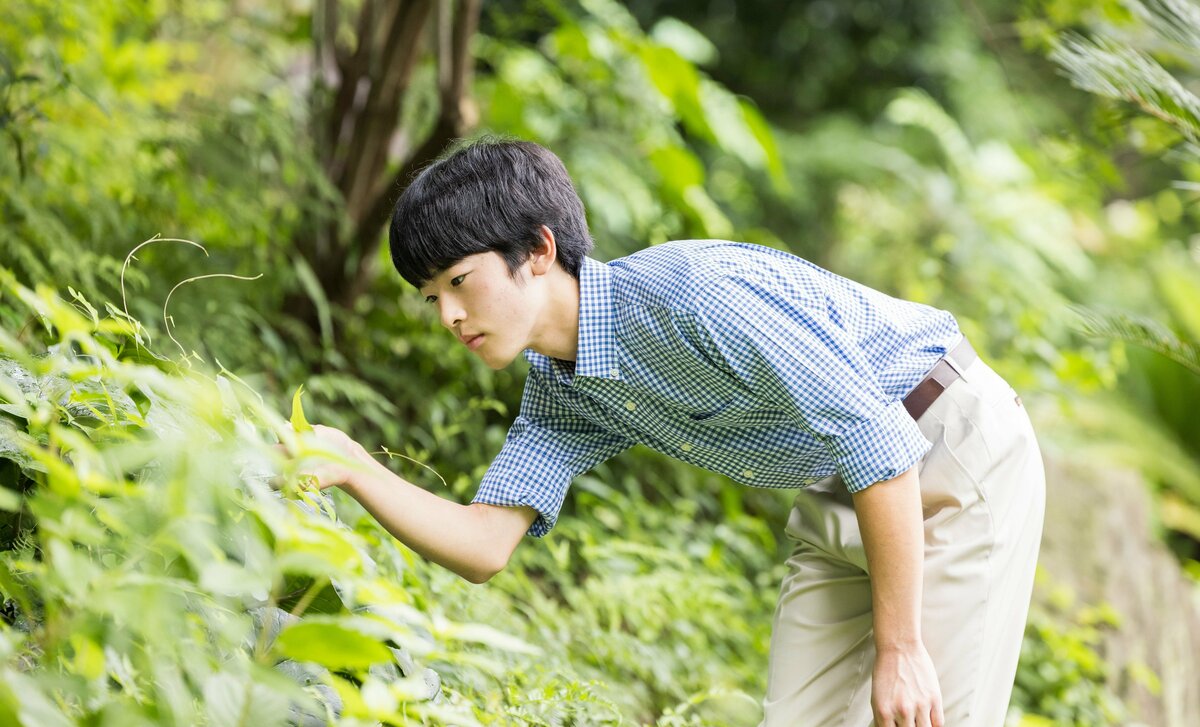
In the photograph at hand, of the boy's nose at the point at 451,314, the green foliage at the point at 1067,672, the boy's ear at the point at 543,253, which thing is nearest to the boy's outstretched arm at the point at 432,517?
the boy's nose at the point at 451,314

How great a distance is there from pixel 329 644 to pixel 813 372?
0.87 m

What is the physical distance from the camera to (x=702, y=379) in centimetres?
177

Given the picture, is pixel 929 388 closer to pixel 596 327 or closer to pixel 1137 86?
pixel 596 327

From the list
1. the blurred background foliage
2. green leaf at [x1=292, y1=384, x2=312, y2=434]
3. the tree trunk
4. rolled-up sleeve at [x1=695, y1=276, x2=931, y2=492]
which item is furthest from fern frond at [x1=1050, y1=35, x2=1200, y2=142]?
green leaf at [x1=292, y1=384, x2=312, y2=434]

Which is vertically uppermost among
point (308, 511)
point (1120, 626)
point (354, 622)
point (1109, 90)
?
point (1109, 90)

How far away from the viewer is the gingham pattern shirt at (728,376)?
1607 millimetres

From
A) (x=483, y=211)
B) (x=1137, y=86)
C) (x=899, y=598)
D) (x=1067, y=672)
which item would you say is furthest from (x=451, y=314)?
(x=1067, y=672)

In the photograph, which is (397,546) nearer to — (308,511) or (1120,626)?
(308,511)

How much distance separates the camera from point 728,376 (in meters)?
1.74

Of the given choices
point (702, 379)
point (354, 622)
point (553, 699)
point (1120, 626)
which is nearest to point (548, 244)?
point (702, 379)

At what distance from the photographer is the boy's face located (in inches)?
68.4

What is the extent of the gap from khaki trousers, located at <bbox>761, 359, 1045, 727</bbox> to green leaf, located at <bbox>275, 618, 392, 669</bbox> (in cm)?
117

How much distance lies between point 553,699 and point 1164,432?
5.61m

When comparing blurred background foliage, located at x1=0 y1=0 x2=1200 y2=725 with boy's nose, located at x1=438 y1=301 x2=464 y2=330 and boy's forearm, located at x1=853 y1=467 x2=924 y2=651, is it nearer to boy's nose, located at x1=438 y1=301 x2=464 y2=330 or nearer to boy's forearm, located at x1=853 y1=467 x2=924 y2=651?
boy's nose, located at x1=438 y1=301 x2=464 y2=330
